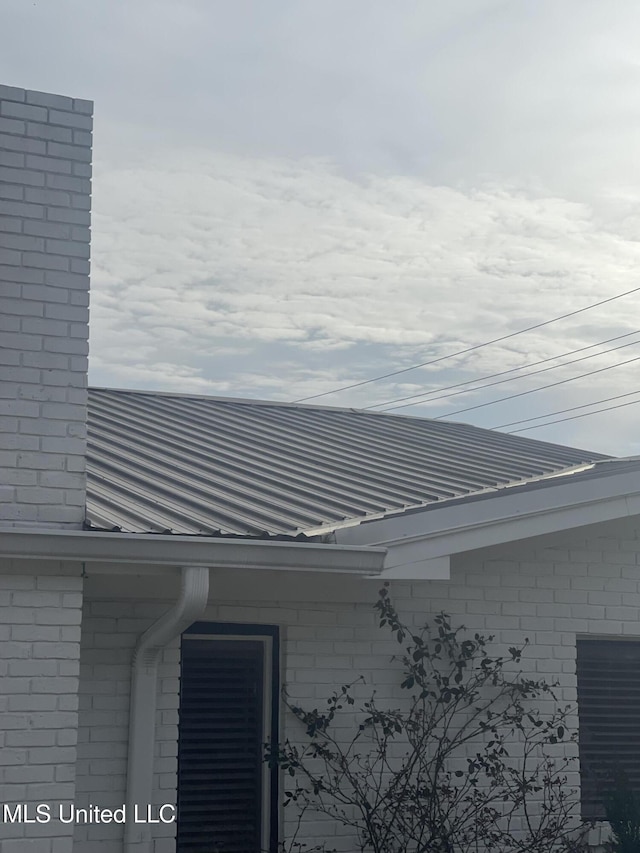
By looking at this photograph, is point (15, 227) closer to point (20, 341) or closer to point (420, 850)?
point (20, 341)

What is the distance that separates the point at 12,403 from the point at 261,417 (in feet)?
16.7

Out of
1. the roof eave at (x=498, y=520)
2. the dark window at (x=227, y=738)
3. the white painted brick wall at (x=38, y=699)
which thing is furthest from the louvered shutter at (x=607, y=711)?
the white painted brick wall at (x=38, y=699)

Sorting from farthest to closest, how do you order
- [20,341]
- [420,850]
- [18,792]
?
1. [420,850]
2. [20,341]
3. [18,792]

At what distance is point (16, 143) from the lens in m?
5.84

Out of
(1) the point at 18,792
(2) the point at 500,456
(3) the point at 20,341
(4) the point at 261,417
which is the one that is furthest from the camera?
(4) the point at 261,417

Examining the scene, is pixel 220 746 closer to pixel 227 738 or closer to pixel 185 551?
pixel 227 738

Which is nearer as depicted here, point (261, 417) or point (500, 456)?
point (500, 456)

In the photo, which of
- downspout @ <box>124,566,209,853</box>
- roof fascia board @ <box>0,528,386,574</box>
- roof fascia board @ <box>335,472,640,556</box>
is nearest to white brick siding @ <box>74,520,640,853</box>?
downspout @ <box>124,566,209,853</box>

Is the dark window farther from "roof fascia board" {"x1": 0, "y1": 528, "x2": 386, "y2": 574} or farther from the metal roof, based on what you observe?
"roof fascia board" {"x1": 0, "y1": 528, "x2": 386, "y2": 574}

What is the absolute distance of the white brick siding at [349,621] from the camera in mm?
6391

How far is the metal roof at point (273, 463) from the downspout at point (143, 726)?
2.19 ft

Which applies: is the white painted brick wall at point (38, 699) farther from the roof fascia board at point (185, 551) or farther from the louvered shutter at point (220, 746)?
the louvered shutter at point (220, 746)

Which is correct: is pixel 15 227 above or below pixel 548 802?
above

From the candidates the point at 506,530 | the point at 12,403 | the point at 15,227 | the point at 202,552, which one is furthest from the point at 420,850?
the point at 15,227
